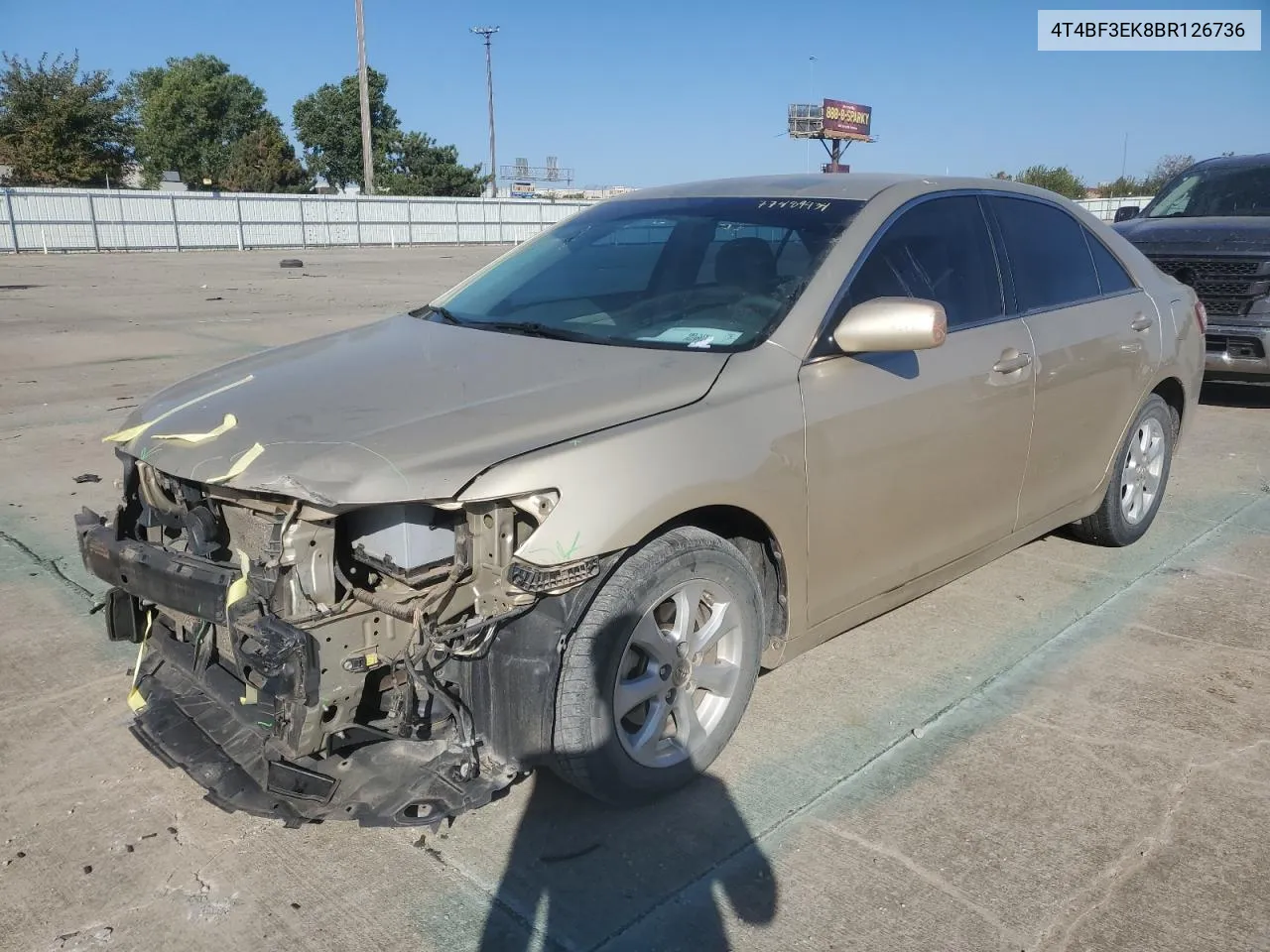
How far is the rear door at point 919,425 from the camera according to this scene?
10.6 feet

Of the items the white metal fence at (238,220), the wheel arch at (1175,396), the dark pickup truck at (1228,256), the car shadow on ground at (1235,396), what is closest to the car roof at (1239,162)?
the dark pickup truck at (1228,256)

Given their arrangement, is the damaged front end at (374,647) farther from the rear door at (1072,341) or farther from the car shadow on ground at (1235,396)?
the car shadow on ground at (1235,396)

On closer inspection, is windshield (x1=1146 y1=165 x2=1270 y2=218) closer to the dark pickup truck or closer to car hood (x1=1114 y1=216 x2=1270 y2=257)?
the dark pickup truck

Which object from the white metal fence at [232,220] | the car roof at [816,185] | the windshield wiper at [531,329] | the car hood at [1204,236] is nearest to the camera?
the windshield wiper at [531,329]

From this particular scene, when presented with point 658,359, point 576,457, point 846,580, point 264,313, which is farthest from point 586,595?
point 264,313

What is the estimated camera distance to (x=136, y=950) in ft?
7.89

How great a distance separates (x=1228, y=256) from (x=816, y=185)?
19.2 feet

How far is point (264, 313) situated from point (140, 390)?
649 centimetres

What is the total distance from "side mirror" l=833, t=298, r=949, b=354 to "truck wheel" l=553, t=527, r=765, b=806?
0.78m

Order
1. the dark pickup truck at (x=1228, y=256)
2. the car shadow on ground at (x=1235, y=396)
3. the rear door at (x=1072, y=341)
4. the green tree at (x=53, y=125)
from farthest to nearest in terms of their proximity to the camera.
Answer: the green tree at (x=53, y=125) < the car shadow on ground at (x=1235, y=396) < the dark pickup truck at (x=1228, y=256) < the rear door at (x=1072, y=341)

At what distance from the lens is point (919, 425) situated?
3.45 meters

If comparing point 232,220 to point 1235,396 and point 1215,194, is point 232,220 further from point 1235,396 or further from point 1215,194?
point 1235,396

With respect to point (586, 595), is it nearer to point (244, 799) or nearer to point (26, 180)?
point (244, 799)

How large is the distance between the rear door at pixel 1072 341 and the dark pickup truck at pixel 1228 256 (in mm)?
3938
